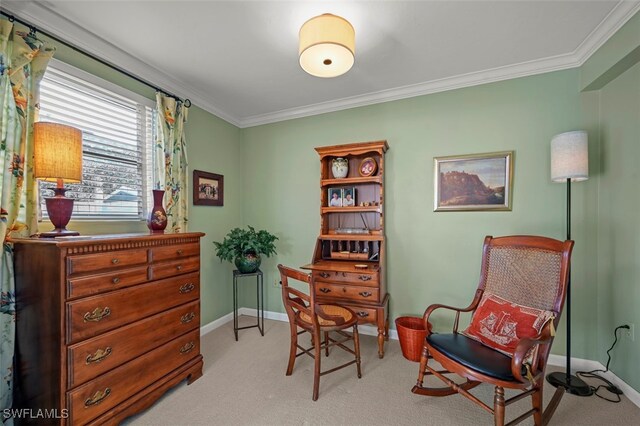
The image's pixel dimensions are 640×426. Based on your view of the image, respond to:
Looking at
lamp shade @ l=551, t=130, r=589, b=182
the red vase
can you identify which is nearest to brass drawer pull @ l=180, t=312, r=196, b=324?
the red vase

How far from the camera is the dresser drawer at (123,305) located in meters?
1.50

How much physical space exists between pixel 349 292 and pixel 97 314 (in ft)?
6.15

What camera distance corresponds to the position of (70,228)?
1952 mm

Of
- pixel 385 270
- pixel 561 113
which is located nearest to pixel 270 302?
pixel 385 270

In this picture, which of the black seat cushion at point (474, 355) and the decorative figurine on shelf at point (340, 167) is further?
the decorative figurine on shelf at point (340, 167)

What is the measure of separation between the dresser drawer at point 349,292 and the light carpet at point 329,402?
1.81 feet

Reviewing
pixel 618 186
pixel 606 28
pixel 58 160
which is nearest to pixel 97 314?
pixel 58 160

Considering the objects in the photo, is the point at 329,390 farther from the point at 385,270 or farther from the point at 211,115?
the point at 211,115

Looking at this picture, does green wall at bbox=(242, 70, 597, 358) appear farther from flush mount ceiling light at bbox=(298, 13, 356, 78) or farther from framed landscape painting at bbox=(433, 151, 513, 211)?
flush mount ceiling light at bbox=(298, 13, 356, 78)

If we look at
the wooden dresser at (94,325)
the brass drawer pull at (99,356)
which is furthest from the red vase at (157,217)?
the brass drawer pull at (99,356)

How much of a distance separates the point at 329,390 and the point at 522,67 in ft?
10.3

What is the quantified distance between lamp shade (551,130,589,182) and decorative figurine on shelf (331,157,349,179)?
1771 mm

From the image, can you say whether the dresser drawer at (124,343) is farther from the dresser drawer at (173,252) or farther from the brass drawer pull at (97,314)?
the dresser drawer at (173,252)

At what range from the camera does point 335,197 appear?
3100 mm
